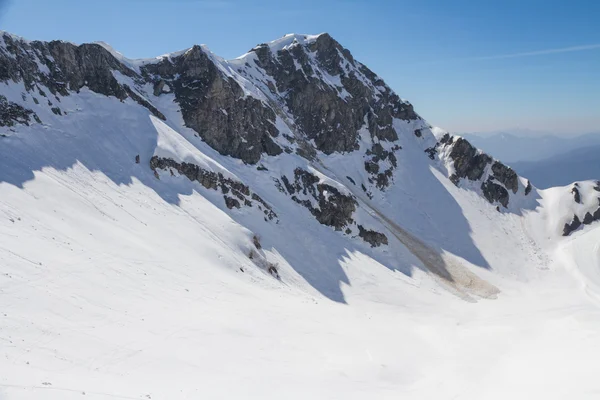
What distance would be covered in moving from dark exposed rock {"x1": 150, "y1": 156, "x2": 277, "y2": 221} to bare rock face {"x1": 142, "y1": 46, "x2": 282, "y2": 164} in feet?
43.9

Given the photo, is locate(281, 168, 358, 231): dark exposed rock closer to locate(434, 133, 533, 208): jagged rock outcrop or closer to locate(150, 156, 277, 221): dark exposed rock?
locate(150, 156, 277, 221): dark exposed rock

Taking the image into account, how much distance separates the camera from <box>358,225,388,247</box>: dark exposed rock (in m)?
62.2

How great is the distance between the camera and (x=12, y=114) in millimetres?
39406

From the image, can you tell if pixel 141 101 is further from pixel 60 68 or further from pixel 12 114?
pixel 12 114

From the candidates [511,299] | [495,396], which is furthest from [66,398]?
[511,299]

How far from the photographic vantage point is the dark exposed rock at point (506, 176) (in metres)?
93.6

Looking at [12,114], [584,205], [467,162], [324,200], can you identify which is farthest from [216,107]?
[584,205]

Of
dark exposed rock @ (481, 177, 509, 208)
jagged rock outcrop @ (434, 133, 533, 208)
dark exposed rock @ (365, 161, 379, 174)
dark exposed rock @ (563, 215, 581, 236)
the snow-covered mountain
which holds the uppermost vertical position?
jagged rock outcrop @ (434, 133, 533, 208)

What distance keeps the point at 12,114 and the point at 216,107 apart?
33806mm

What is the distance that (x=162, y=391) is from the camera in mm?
12945

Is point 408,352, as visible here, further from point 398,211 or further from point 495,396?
point 398,211

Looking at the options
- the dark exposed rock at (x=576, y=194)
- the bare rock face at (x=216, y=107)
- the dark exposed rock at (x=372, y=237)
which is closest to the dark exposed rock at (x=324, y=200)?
the dark exposed rock at (x=372, y=237)

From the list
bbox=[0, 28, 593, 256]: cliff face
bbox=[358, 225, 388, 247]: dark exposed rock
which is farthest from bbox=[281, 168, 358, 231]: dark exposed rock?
bbox=[358, 225, 388, 247]: dark exposed rock

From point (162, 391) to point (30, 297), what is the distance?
30.7 ft
